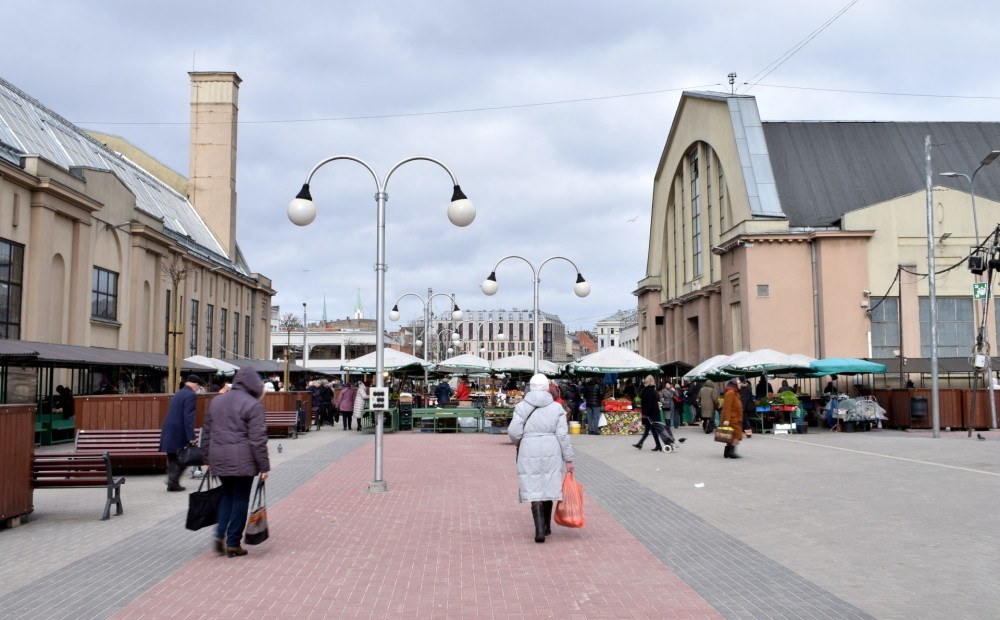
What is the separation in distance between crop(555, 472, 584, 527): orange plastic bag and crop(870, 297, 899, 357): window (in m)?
31.4

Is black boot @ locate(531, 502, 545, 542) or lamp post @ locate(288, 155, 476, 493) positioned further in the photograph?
lamp post @ locate(288, 155, 476, 493)

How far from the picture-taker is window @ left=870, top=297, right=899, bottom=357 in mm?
36469

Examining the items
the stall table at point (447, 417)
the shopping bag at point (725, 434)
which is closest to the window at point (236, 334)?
the stall table at point (447, 417)

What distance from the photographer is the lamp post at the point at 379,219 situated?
12523 mm

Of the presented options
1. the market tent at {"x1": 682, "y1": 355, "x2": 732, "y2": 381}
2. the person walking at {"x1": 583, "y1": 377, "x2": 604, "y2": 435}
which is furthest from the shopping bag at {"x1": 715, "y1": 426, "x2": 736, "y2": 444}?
the market tent at {"x1": 682, "y1": 355, "x2": 732, "y2": 381}

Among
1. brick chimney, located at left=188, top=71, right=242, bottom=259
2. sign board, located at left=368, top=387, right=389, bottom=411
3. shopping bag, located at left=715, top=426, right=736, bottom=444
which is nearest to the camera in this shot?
sign board, located at left=368, top=387, right=389, bottom=411

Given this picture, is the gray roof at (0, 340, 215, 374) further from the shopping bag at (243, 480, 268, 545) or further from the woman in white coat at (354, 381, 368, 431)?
the shopping bag at (243, 480, 268, 545)

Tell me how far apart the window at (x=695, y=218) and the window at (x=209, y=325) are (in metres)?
27.8

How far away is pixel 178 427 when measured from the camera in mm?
12992

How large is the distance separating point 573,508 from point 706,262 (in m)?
39.1

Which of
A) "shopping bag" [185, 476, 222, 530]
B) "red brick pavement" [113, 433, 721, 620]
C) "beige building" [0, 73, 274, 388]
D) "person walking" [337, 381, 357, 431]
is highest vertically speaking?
"beige building" [0, 73, 274, 388]

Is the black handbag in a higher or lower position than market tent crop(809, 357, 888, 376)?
lower

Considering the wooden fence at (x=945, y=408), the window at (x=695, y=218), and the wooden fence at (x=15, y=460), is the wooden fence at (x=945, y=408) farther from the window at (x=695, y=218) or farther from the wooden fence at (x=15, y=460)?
the wooden fence at (x=15, y=460)

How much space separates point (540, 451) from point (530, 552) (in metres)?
1.16
